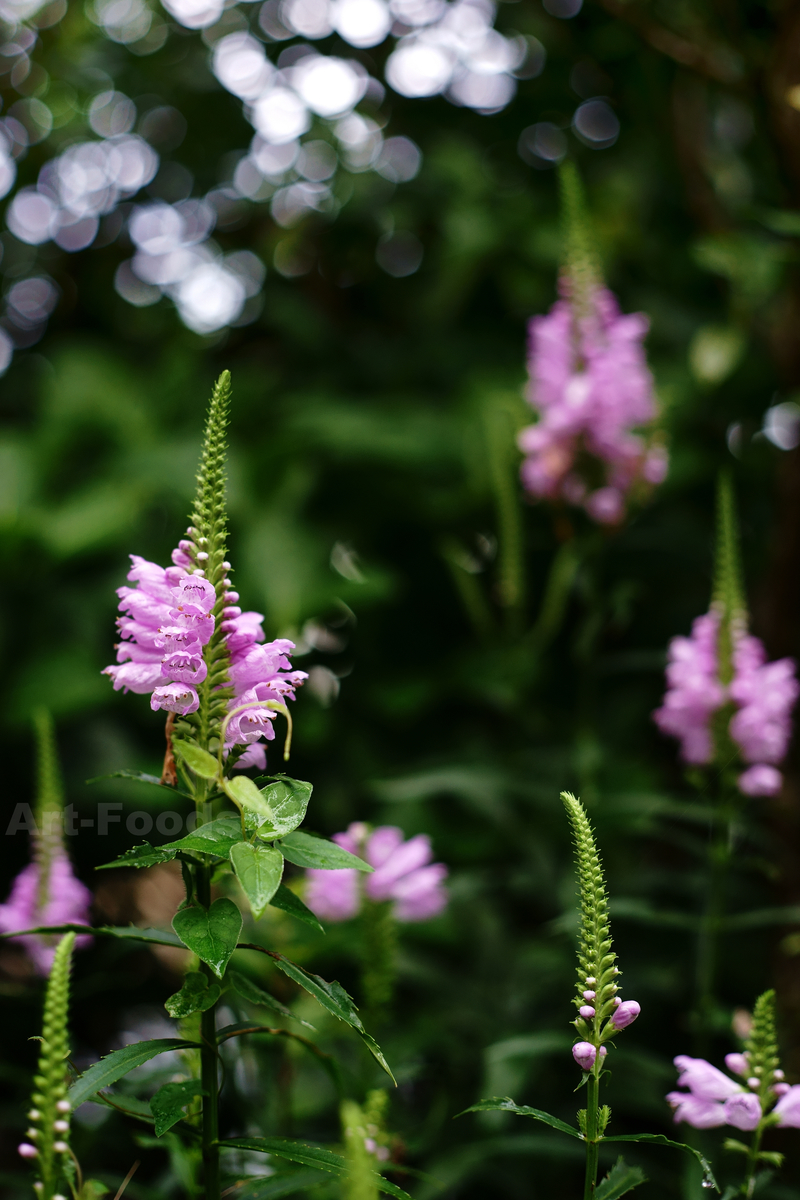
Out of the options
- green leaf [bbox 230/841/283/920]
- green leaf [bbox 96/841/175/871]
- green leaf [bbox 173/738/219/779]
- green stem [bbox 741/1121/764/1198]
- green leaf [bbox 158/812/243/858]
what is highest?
green leaf [bbox 173/738/219/779]

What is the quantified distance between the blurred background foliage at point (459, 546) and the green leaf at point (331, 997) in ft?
1.53

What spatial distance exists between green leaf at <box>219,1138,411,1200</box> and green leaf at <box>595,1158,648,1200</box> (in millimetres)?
176

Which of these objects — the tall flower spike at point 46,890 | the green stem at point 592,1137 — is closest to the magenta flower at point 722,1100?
the green stem at point 592,1137

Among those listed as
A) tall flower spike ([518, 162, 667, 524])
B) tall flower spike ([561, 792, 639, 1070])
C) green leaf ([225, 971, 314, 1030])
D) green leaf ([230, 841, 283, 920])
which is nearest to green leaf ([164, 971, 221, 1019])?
green leaf ([225, 971, 314, 1030])

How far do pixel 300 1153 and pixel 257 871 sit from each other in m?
0.25

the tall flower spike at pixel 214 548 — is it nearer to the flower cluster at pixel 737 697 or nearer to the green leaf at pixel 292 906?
the green leaf at pixel 292 906

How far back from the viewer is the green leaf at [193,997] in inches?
25.6

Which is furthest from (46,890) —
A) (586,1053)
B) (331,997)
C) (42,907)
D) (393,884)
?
(586,1053)

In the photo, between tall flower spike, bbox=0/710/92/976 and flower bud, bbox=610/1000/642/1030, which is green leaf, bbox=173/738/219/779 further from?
tall flower spike, bbox=0/710/92/976

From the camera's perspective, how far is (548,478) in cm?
181

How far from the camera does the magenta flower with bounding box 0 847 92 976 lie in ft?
4.20

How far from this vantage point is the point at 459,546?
8.14ft

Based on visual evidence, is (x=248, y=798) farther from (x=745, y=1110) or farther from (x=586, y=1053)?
(x=745, y=1110)

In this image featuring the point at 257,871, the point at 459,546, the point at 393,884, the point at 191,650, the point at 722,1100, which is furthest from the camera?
the point at 459,546
